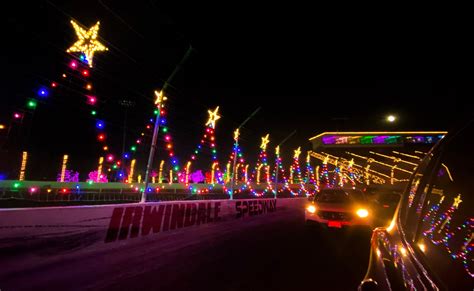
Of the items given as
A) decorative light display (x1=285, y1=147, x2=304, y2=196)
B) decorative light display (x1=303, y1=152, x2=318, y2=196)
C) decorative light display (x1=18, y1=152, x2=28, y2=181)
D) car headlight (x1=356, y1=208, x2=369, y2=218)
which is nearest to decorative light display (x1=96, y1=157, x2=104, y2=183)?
decorative light display (x1=18, y1=152, x2=28, y2=181)

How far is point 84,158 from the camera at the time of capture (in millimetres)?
→ 28266

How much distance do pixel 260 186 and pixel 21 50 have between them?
25.5 metres

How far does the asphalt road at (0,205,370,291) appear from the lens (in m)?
4.34

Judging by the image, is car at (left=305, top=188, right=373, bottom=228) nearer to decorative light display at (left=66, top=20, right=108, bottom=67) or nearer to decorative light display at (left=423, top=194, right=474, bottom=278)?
decorative light display at (left=423, top=194, right=474, bottom=278)

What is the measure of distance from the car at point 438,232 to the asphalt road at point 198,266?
2.74 metres

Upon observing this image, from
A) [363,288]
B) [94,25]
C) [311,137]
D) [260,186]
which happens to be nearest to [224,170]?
[260,186]

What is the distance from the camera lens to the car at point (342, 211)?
28.5 feet

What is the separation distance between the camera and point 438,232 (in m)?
1.36

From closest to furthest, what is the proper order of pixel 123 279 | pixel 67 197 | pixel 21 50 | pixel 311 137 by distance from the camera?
pixel 123 279, pixel 21 50, pixel 67 197, pixel 311 137

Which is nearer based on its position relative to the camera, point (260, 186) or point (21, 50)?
point (21, 50)

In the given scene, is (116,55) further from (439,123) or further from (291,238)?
(439,123)

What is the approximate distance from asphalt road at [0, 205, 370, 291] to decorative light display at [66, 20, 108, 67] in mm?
7340

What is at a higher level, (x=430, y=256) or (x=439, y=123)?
(x=439, y=123)

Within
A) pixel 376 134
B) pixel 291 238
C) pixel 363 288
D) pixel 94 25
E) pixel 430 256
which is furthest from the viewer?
pixel 376 134
